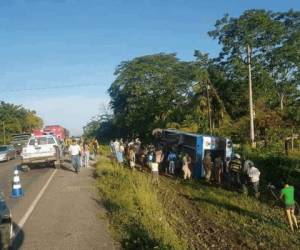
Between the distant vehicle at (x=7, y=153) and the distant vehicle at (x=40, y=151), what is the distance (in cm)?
1403

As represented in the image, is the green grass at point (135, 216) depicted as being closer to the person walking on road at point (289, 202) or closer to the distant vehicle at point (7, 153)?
the person walking on road at point (289, 202)

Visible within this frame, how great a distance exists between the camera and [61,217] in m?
13.2

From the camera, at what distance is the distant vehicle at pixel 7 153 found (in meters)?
40.6

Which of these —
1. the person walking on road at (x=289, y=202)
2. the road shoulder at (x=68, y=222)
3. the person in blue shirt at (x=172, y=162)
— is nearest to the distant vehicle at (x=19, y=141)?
the person in blue shirt at (x=172, y=162)

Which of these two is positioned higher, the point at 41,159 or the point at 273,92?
the point at 273,92

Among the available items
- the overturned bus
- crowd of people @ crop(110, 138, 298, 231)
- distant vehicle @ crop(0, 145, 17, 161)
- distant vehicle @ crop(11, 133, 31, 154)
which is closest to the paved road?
crowd of people @ crop(110, 138, 298, 231)

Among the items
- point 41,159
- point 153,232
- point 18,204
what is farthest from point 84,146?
Result: point 153,232

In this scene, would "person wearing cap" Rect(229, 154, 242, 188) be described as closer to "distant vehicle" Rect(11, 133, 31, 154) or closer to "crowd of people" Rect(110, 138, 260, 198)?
"crowd of people" Rect(110, 138, 260, 198)

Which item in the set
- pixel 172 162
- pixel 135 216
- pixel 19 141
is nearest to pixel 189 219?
pixel 135 216

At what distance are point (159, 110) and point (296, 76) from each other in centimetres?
1519

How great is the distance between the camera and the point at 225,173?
24.2 metres

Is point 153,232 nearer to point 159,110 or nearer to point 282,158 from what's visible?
point 282,158

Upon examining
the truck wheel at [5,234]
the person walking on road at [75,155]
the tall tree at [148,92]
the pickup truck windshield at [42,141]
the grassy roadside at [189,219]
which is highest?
the tall tree at [148,92]

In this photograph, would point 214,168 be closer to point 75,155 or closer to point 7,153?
point 75,155
